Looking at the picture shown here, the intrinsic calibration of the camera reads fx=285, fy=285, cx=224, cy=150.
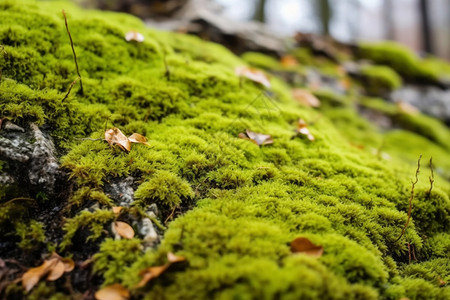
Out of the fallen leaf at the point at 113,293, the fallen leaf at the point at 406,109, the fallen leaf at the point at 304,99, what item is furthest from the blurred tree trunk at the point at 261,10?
the fallen leaf at the point at 113,293

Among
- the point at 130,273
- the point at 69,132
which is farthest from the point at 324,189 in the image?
the point at 69,132

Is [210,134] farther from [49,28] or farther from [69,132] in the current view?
[49,28]

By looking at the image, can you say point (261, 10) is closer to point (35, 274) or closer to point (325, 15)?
point (325, 15)

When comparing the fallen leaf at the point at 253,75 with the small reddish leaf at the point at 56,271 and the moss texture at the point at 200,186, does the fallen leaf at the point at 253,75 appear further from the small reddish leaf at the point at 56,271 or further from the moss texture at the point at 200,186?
the small reddish leaf at the point at 56,271

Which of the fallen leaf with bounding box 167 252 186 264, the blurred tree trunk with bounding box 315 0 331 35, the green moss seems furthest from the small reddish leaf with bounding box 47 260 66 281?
the blurred tree trunk with bounding box 315 0 331 35

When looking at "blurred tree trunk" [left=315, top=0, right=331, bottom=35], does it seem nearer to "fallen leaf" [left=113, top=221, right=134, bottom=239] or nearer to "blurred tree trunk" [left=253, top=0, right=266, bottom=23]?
"blurred tree trunk" [left=253, top=0, right=266, bottom=23]

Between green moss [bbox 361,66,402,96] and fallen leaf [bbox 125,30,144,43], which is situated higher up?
fallen leaf [bbox 125,30,144,43]

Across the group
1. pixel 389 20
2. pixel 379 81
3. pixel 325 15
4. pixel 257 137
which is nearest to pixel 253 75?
pixel 257 137
